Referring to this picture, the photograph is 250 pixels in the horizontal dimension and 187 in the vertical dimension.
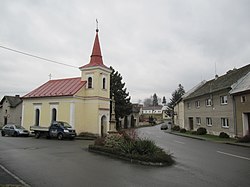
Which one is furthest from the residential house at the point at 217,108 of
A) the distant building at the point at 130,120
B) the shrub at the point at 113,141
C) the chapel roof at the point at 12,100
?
the chapel roof at the point at 12,100

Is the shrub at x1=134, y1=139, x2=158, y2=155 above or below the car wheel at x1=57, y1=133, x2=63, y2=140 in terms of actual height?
above

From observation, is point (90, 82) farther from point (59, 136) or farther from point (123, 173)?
point (123, 173)

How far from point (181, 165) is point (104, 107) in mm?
21003

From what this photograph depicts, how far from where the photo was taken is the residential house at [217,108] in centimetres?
2792

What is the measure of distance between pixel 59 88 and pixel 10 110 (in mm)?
25677

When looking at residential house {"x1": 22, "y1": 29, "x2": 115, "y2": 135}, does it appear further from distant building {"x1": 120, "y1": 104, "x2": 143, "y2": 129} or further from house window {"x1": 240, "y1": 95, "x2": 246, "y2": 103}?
distant building {"x1": 120, "y1": 104, "x2": 143, "y2": 129}

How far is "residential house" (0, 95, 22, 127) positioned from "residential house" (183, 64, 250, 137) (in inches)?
1408

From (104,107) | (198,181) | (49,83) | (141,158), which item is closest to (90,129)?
(104,107)

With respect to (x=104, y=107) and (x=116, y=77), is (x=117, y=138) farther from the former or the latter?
(x=116, y=77)

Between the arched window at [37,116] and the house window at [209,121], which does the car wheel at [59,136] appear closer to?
the arched window at [37,116]

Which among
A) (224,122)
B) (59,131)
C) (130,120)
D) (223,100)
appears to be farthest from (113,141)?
(130,120)

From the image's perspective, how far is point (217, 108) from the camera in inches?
1222

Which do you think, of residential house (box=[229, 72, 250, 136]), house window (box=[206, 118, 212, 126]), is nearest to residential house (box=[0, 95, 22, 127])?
house window (box=[206, 118, 212, 126])

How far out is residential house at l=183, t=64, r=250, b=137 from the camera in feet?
91.6
